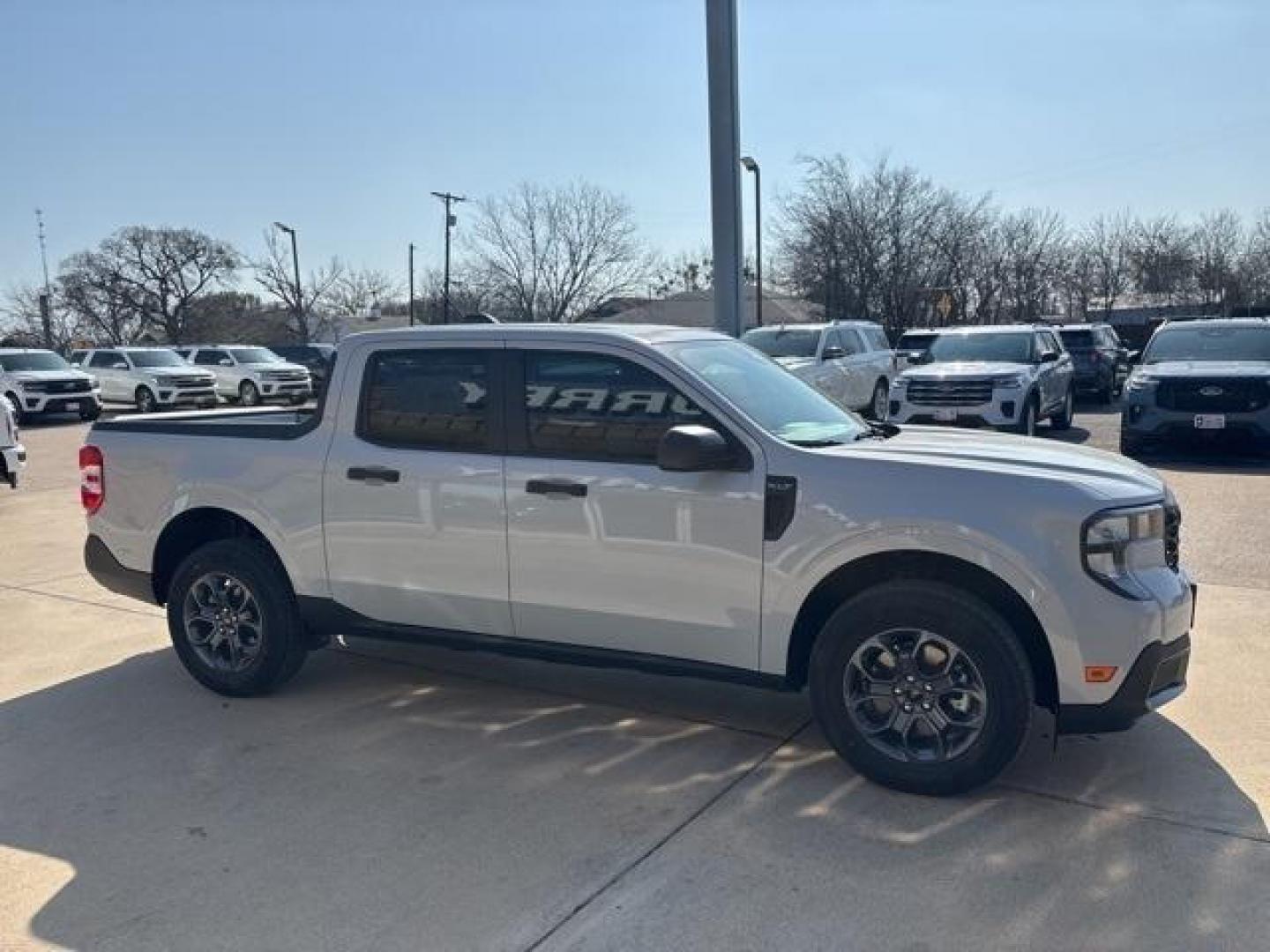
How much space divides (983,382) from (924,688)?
1107 centimetres

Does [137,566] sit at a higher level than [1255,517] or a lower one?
higher

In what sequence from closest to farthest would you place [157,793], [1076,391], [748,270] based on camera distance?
[157,793]
[1076,391]
[748,270]

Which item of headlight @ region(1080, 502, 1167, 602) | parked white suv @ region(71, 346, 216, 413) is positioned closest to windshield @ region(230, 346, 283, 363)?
parked white suv @ region(71, 346, 216, 413)

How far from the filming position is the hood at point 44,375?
2306 cm

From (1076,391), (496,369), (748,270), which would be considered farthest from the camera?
(748,270)

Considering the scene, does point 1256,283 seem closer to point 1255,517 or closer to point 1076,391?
point 1076,391

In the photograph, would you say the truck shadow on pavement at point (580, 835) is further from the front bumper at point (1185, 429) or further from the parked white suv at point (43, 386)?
the parked white suv at point (43, 386)

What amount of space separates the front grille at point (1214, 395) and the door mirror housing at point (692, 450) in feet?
34.7

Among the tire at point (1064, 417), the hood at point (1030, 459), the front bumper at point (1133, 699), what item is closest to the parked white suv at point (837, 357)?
the tire at point (1064, 417)

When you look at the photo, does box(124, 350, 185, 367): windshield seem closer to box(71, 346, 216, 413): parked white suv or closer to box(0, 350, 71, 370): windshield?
box(71, 346, 216, 413): parked white suv

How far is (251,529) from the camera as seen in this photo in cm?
527

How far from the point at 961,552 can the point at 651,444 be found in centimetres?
127

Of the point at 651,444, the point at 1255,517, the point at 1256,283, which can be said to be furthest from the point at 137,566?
the point at 1256,283

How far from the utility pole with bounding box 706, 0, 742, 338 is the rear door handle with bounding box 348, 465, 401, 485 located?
4.96 meters
